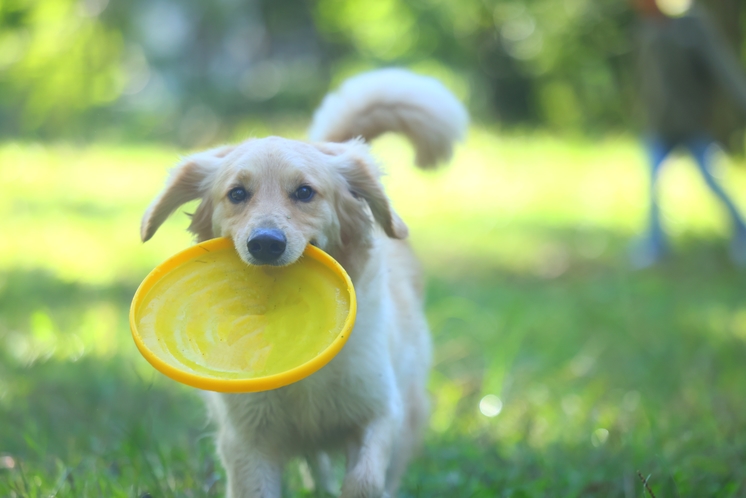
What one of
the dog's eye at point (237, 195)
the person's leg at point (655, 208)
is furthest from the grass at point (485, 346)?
the dog's eye at point (237, 195)

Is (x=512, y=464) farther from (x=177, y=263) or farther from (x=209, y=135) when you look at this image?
(x=209, y=135)

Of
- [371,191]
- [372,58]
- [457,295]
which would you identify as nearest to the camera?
[371,191]

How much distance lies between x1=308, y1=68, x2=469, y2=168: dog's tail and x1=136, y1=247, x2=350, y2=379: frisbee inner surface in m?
1.27

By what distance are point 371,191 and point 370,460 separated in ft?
3.29

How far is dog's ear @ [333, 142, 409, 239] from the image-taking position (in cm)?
301

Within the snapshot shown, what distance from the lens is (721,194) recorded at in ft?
23.0

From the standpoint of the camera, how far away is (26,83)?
6.18 metres

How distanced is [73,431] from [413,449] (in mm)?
1610

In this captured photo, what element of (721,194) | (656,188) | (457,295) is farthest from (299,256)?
(656,188)

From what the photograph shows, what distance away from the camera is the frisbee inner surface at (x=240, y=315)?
2547 millimetres

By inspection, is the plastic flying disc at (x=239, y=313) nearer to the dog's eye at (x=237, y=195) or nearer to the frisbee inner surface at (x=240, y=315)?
the frisbee inner surface at (x=240, y=315)

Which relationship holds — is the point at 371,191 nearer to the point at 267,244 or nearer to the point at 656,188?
the point at 267,244

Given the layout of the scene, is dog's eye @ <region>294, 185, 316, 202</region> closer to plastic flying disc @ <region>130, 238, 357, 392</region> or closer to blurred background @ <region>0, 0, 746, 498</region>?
plastic flying disc @ <region>130, 238, 357, 392</region>

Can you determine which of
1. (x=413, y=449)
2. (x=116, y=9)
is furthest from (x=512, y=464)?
(x=116, y=9)
